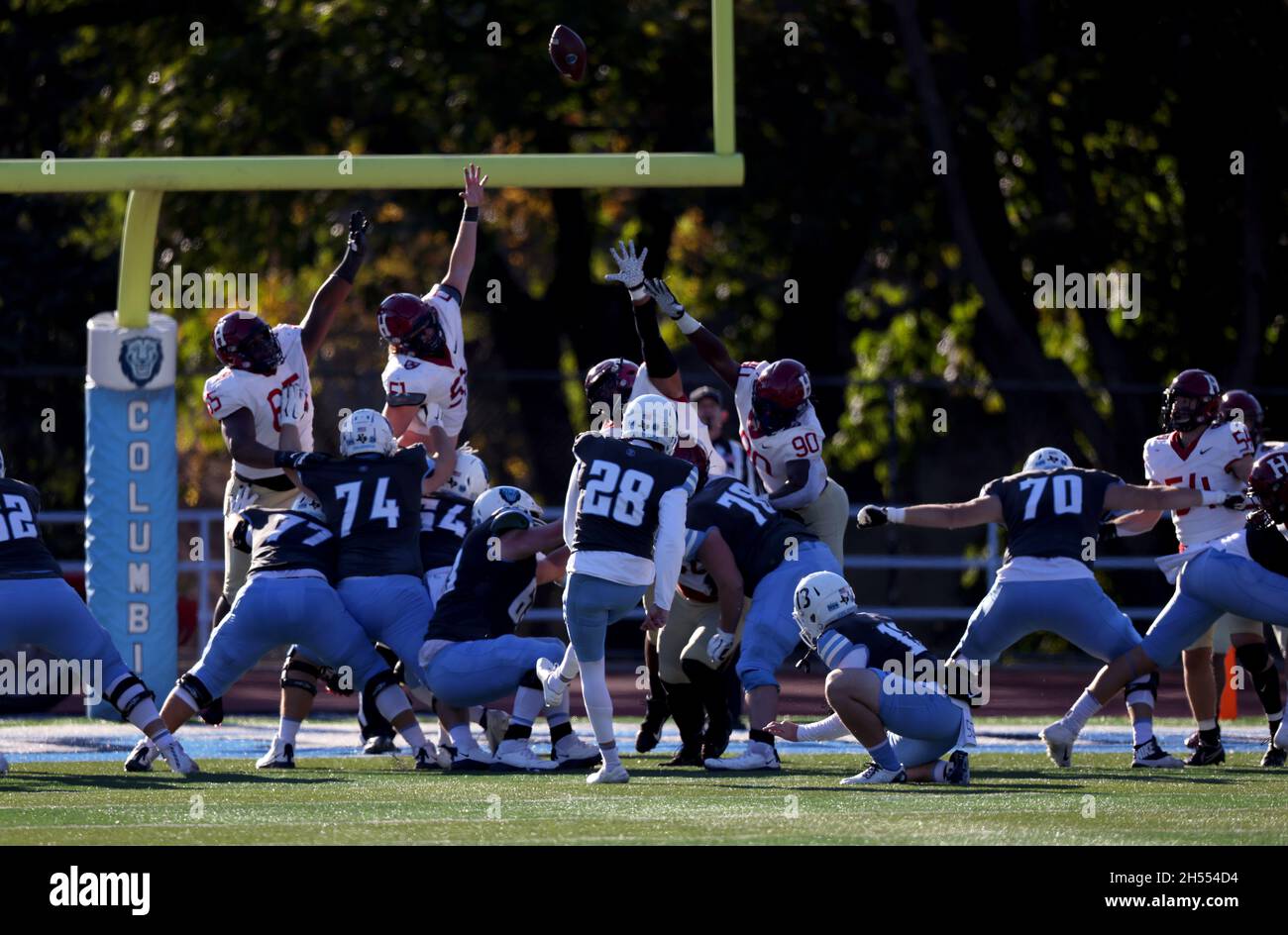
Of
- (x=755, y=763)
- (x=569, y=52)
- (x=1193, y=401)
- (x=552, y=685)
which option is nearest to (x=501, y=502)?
(x=552, y=685)

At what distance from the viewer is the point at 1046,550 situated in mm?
9555

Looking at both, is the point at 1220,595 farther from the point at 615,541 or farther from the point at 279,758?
the point at 279,758

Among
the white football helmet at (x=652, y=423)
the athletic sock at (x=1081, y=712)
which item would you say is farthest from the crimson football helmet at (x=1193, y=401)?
the white football helmet at (x=652, y=423)

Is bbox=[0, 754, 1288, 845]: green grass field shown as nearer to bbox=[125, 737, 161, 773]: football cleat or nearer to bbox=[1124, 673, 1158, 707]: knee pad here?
bbox=[125, 737, 161, 773]: football cleat

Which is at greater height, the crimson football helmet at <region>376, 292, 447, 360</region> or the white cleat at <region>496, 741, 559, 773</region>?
the crimson football helmet at <region>376, 292, 447, 360</region>

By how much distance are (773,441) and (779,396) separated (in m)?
0.25

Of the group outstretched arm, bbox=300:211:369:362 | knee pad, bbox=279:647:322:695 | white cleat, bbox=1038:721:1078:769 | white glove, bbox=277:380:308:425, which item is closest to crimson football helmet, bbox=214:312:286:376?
white glove, bbox=277:380:308:425

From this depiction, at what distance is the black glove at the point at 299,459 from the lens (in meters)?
9.81

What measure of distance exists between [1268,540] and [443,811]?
4342 mm

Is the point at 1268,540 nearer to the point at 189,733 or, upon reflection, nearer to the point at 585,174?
the point at 585,174

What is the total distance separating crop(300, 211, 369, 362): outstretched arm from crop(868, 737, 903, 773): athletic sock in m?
3.93

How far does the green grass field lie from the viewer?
6855 mm

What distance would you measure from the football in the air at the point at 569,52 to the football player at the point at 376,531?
1968mm

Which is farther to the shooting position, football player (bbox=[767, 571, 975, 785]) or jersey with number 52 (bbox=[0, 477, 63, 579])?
jersey with number 52 (bbox=[0, 477, 63, 579])
